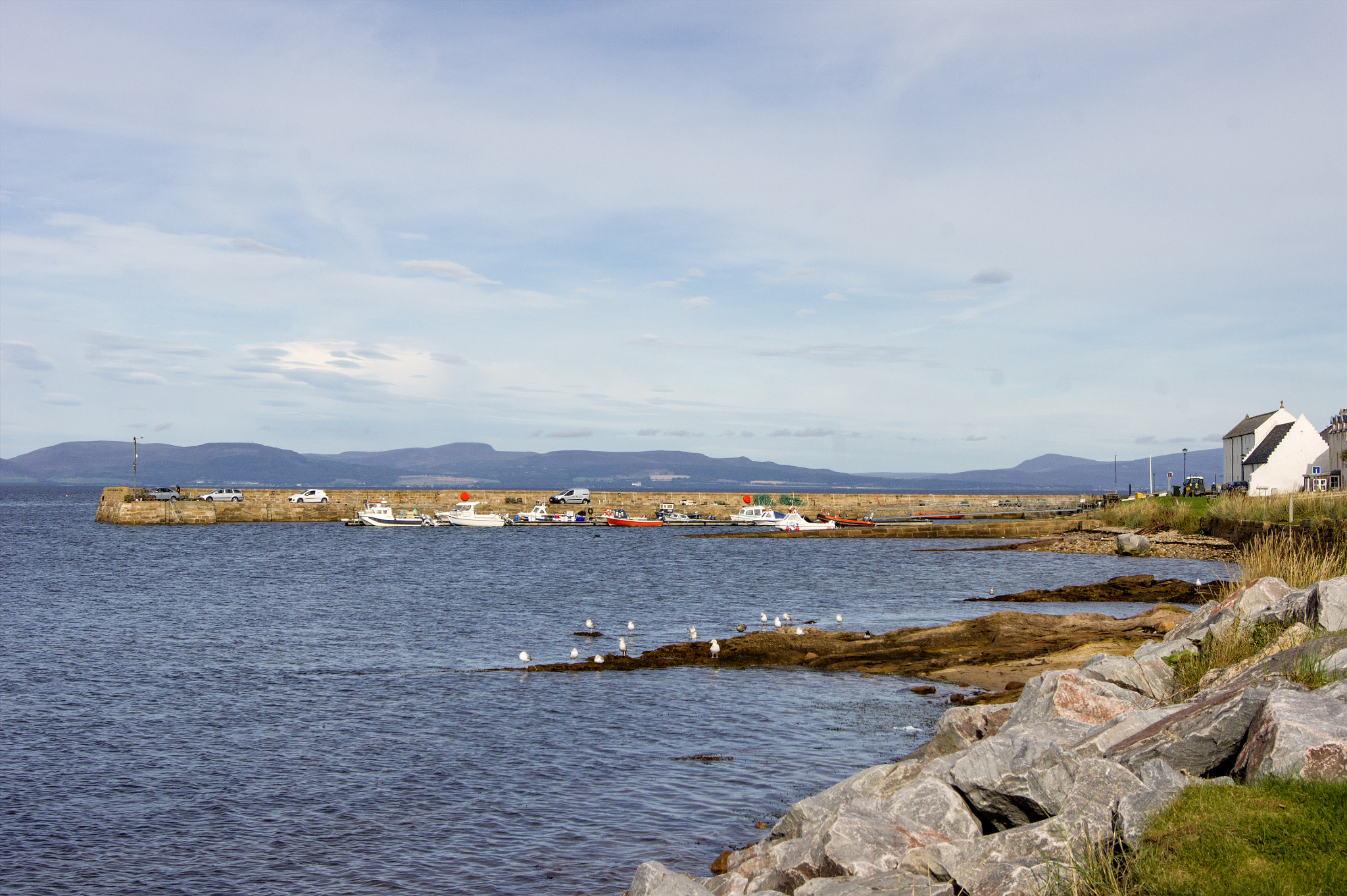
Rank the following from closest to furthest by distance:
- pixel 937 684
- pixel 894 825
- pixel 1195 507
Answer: pixel 894 825 → pixel 937 684 → pixel 1195 507

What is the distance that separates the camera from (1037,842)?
25.3ft

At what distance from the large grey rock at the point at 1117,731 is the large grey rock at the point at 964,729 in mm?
3884

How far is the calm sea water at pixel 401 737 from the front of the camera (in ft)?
43.5

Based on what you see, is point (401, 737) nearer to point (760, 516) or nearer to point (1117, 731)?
point (1117, 731)

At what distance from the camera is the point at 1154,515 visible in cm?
6738

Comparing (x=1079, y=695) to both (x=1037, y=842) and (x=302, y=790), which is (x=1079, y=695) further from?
(x=302, y=790)

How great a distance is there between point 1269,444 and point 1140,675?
233ft

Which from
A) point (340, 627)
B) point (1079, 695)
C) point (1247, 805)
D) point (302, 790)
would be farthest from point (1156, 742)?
point (340, 627)

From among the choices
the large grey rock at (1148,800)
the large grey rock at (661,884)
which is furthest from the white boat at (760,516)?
the large grey rock at (1148,800)

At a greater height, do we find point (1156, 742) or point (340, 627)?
point (1156, 742)

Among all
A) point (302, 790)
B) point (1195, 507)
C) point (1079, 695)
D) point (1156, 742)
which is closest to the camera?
point (1156, 742)

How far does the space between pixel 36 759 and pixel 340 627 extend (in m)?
17.6

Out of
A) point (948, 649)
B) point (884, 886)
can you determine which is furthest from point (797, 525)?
point (884, 886)

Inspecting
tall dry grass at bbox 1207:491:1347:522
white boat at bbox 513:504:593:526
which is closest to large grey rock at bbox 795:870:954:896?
tall dry grass at bbox 1207:491:1347:522
